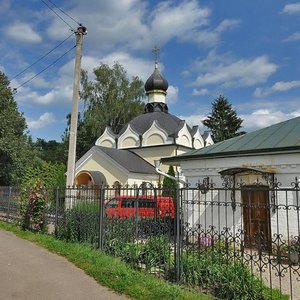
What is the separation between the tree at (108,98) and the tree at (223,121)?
10.1 metres

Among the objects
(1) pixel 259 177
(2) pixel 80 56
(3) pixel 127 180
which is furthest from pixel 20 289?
(3) pixel 127 180

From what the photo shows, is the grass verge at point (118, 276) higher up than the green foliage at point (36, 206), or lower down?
lower down

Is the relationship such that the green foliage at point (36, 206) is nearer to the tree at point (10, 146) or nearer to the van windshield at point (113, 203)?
the van windshield at point (113, 203)

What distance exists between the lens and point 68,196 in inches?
374

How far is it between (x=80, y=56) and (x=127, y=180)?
1218 cm

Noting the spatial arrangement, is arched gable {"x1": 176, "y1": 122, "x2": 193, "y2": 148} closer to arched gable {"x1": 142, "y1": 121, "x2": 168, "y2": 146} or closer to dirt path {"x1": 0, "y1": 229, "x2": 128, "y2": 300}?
arched gable {"x1": 142, "y1": 121, "x2": 168, "y2": 146}

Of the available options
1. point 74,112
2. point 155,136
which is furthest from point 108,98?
point 74,112

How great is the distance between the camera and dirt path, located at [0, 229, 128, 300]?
5.09m

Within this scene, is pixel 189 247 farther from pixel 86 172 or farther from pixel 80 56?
pixel 86 172

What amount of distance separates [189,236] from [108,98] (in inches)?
1263

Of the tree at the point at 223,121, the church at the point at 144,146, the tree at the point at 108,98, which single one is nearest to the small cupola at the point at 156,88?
the church at the point at 144,146

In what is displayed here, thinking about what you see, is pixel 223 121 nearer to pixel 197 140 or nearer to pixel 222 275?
pixel 197 140

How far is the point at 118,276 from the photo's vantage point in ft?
19.0

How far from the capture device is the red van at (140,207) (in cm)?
Result: 672
